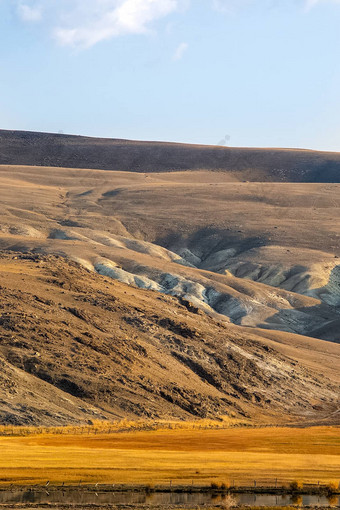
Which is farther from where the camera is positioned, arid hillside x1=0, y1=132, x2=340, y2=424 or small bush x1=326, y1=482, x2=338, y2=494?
arid hillside x1=0, y1=132, x2=340, y2=424

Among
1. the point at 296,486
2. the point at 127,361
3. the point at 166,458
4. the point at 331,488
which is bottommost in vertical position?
the point at 127,361

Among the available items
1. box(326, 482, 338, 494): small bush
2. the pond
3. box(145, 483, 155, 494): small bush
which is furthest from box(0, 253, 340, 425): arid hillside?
box(326, 482, 338, 494): small bush

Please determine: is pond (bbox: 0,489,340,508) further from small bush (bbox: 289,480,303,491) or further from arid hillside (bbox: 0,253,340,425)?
arid hillside (bbox: 0,253,340,425)

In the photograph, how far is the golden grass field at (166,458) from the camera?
138ft

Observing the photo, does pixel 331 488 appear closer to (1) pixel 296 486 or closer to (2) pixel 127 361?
(1) pixel 296 486

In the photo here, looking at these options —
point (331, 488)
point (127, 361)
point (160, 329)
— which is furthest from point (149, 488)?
point (160, 329)

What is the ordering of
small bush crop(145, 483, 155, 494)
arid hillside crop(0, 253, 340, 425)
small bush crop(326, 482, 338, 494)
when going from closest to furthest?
small bush crop(145, 483, 155, 494) < small bush crop(326, 482, 338, 494) < arid hillside crop(0, 253, 340, 425)

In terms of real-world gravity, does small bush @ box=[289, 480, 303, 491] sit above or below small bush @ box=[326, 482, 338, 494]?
below

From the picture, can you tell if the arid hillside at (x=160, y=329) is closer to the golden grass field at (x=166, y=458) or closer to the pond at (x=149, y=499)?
the golden grass field at (x=166, y=458)

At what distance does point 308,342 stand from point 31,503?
265 feet

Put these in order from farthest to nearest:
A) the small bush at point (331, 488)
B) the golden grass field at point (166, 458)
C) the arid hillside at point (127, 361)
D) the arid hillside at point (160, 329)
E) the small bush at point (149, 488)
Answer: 1. the arid hillside at point (160, 329)
2. the arid hillside at point (127, 361)
3. the golden grass field at point (166, 458)
4. the small bush at point (331, 488)
5. the small bush at point (149, 488)

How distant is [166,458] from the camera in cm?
4678

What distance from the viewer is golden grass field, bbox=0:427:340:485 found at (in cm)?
4200

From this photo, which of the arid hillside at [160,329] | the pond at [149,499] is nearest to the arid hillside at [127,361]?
the arid hillside at [160,329]
